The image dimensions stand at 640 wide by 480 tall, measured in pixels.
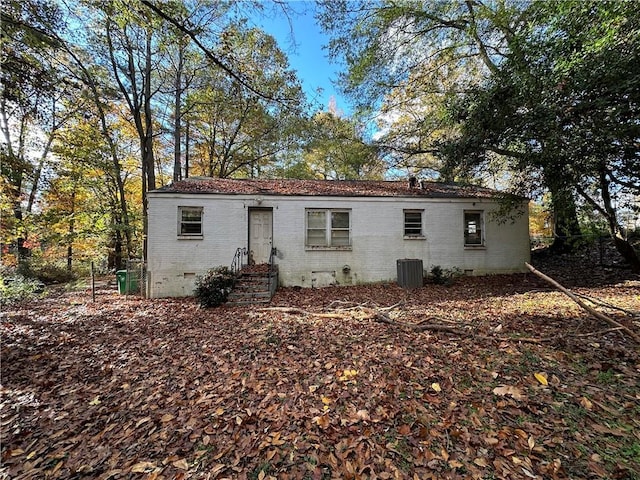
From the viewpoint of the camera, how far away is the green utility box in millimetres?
10809

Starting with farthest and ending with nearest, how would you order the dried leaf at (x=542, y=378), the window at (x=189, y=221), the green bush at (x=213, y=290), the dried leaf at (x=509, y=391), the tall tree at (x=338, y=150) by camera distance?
1. the tall tree at (x=338, y=150)
2. the window at (x=189, y=221)
3. the green bush at (x=213, y=290)
4. the dried leaf at (x=542, y=378)
5. the dried leaf at (x=509, y=391)

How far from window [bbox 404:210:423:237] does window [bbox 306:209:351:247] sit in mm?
2450

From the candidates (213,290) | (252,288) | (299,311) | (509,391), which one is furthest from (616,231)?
(213,290)

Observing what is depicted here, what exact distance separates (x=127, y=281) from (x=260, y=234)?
5673mm

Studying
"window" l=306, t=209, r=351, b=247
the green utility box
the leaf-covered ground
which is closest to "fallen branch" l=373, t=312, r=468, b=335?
the leaf-covered ground

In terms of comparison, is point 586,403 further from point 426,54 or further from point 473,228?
point 426,54

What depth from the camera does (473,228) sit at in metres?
11.7

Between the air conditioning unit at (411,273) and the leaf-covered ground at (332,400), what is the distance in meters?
4.42

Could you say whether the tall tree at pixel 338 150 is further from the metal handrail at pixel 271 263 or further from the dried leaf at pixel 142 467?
the dried leaf at pixel 142 467

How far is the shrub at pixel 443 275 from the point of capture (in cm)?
1037

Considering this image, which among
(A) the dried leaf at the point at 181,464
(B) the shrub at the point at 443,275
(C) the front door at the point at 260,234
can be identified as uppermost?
(C) the front door at the point at 260,234

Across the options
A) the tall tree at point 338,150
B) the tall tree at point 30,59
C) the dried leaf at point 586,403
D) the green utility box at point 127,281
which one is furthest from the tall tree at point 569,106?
the green utility box at point 127,281

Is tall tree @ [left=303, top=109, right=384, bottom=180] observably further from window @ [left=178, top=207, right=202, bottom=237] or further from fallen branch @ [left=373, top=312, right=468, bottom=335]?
fallen branch @ [left=373, top=312, right=468, bottom=335]

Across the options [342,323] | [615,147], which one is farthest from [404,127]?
[342,323]
